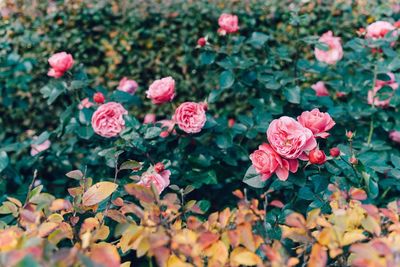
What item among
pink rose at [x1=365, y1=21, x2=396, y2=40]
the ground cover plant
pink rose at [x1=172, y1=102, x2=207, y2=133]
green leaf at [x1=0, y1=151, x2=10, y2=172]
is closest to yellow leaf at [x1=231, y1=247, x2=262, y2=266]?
the ground cover plant

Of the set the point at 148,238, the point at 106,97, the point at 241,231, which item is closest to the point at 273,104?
the point at 106,97

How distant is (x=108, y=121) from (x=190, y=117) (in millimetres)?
334

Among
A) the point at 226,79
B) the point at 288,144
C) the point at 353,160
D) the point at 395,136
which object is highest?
the point at 288,144

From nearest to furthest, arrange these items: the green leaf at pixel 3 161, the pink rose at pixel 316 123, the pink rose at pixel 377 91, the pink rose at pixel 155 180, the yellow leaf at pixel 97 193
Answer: the yellow leaf at pixel 97 193, the pink rose at pixel 316 123, the pink rose at pixel 155 180, the green leaf at pixel 3 161, the pink rose at pixel 377 91

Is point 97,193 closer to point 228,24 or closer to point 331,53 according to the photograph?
point 228,24

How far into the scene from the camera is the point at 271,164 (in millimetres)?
1592

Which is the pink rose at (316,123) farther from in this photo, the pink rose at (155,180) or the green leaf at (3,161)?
the green leaf at (3,161)

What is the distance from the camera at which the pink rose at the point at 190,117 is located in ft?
6.34

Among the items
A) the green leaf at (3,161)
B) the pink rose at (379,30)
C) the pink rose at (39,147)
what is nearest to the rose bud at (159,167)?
the green leaf at (3,161)

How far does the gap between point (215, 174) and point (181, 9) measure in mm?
2001

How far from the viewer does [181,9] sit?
3762 mm

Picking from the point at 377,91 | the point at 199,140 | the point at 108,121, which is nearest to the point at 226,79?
the point at 199,140

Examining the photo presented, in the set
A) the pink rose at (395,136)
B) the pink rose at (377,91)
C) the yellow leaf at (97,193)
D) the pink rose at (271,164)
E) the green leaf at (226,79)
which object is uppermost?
the yellow leaf at (97,193)

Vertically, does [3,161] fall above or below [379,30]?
below
